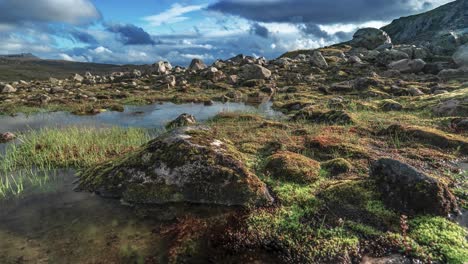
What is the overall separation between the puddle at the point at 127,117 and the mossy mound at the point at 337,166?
17996 millimetres

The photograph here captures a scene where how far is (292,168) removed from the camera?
1430 centimetres

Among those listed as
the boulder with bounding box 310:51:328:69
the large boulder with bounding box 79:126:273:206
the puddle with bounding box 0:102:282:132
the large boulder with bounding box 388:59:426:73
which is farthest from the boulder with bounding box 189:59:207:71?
the large boulder with bounding box 79:126:273:206

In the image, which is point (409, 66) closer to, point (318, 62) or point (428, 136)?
point (318, 62)

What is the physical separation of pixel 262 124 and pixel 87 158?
12.6 meters

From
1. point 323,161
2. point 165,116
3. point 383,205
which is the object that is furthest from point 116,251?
point 165,116

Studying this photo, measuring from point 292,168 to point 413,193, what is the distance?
181 inches

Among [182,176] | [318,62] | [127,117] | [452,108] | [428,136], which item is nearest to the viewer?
[182,176]

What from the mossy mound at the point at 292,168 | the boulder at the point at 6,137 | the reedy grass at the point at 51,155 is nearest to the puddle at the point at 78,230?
the reedy grass at the point at 51,155

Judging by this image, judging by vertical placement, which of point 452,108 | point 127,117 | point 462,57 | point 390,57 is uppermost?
point 390,57

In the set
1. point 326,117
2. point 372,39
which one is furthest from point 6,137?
point 372,39

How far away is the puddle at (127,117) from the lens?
31611 millimetres

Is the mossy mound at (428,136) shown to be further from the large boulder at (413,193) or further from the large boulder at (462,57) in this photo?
the large boulder at (462,57)

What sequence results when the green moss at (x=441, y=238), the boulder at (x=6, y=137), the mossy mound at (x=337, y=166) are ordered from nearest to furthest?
the green moss at (x=441, y=238) → the mossy mound at (x=337, y=166) → the boulder at (x=6, y=137)

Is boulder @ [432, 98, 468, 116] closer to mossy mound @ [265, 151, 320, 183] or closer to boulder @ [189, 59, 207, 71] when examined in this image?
mossy mound @ [265, 151, 320, 183]
